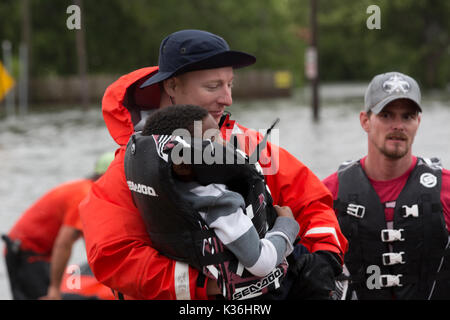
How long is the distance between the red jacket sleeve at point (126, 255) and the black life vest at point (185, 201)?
57mm

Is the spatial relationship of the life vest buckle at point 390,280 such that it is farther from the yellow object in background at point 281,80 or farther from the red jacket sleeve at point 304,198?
the yellow object in background at point 281,80

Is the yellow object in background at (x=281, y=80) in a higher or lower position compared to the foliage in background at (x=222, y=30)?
lower

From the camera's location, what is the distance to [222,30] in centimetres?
4716

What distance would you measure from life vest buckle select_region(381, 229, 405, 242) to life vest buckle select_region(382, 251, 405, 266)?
68 millimetres

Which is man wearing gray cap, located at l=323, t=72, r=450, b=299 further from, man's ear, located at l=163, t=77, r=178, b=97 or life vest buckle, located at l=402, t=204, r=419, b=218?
man's ear, located at l=163, t=77, r=178, b=97

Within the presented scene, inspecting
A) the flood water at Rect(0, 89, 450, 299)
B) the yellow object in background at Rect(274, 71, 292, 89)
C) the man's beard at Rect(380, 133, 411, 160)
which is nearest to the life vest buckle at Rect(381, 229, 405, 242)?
the man's beard at Rect(380, 133, 411, 160)

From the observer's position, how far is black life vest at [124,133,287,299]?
2.22 metres

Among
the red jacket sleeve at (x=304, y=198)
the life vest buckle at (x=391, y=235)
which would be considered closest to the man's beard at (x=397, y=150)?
the life vest buckle at (x=391, y=235)

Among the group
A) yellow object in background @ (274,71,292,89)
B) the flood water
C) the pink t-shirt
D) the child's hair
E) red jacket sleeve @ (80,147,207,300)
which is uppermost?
the child's hair

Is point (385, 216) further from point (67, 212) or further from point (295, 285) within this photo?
point (67, 212)

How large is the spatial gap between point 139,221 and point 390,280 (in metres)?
1.63

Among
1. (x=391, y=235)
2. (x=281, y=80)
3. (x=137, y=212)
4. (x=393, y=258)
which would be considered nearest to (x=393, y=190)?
(x=391, y=235)

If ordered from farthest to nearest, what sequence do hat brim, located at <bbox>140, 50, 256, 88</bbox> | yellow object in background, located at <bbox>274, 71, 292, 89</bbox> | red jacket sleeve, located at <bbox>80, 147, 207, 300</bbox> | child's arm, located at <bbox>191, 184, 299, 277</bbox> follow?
yellow object in background, located at <bbox>274, 71, 292, 89</bbox> → hat brim, located at <bbox>140, 50, 256, 88</bbox> → red jacket sleeve, located at <bbox>80, 147, 207, 300</bbox> → child's arm, located at <bbox>191, 184, 299, 277</bbox>

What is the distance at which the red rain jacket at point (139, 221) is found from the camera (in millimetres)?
2371
